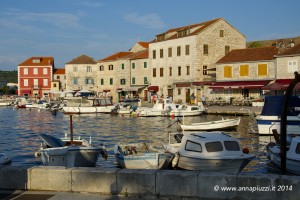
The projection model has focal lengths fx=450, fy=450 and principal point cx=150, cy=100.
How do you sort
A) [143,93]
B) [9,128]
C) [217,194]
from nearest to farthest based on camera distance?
[217,194] → [9,128] → [143,93]

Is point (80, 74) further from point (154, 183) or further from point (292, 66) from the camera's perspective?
point (154, 183)

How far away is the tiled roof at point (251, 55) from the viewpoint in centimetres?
5581

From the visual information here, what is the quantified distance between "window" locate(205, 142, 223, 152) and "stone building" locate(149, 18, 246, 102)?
43.4 m

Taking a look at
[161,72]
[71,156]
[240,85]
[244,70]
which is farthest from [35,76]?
[71,156]

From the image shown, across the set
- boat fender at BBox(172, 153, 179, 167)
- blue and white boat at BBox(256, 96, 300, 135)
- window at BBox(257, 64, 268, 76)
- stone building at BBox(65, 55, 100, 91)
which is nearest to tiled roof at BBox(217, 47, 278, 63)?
window at BBox(257, 64, 268, 76)

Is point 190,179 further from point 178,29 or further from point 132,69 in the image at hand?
point 132,69

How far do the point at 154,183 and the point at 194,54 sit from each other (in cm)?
5365

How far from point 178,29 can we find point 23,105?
30841 mm

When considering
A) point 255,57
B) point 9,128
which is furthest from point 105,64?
point 9,128

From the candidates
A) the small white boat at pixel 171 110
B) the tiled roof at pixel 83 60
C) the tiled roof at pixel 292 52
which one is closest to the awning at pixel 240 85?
the tiled roof at pixel 292 52

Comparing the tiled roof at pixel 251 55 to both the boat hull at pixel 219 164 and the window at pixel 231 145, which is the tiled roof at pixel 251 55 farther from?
the boat hull at pixel 219 164

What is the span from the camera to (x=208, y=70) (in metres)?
62.5

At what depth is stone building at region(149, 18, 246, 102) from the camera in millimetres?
62438

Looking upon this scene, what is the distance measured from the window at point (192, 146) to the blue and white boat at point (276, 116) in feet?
41.3
